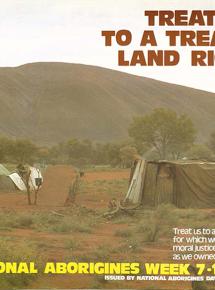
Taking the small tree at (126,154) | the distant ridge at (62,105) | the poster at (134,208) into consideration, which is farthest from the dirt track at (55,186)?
the distant ridge at (62,105)

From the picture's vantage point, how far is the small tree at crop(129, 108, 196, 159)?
68.2 ft

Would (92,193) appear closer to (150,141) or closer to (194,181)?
(150,141)

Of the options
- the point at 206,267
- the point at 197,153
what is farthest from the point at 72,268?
the point at 197,153

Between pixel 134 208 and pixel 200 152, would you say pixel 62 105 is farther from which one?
pixel 134 208

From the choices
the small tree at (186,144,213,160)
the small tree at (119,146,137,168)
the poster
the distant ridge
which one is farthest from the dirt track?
the small tree at (186,144,213,160)

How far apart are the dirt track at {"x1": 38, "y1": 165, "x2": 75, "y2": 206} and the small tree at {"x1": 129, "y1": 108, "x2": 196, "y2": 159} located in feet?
15.4

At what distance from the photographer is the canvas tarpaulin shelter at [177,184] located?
15.0 meters

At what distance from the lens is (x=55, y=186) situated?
55.5 ft

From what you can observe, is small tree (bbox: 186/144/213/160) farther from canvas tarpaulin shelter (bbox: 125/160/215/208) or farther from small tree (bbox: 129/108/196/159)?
canvas tarpaulin shelter (bbox: 125/160/215/208)

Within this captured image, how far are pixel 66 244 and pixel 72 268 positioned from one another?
2.68m

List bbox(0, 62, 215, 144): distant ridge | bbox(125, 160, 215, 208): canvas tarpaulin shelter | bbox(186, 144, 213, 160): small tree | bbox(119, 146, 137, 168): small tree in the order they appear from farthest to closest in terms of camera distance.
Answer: bbox(0, 62, 215, 144): distant ridge → bbox(186, 144, 213, 160): small tree → bbox(119, 146, 137, 168): small tree → bbox(125, 160, 215, 208): canvas tarpaulin shelter

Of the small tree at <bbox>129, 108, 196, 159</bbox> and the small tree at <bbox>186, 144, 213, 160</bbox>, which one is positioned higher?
the small tree at <bbox>129, 108, 196, 159</bbox>

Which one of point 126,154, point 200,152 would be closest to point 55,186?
point 200,152

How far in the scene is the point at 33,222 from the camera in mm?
11984
